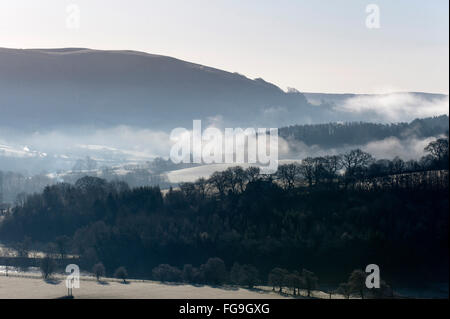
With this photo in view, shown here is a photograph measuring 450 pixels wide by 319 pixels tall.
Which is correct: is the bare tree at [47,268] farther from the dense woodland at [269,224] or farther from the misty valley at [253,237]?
the dense woodland at [269,224]

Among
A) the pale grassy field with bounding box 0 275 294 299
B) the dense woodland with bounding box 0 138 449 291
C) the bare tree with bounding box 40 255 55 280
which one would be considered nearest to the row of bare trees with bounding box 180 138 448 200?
the dense woodland with bounding box 0 138 449 291

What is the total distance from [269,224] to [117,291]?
37.4 meters

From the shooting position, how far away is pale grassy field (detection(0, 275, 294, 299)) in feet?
247

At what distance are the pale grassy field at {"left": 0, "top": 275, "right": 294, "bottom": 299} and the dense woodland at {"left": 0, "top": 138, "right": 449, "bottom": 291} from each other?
8.10 metres

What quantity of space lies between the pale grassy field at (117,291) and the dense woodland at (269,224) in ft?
26.6

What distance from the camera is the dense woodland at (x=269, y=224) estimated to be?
9225cm

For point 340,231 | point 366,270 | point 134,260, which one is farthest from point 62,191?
point 366,270

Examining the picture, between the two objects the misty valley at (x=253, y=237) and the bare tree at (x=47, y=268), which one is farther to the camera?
the bare tree at (x=47, y=268)

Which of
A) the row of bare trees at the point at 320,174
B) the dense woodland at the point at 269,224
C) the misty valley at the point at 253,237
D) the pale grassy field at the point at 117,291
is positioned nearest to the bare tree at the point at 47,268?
the misty valley at the point at 253,237
